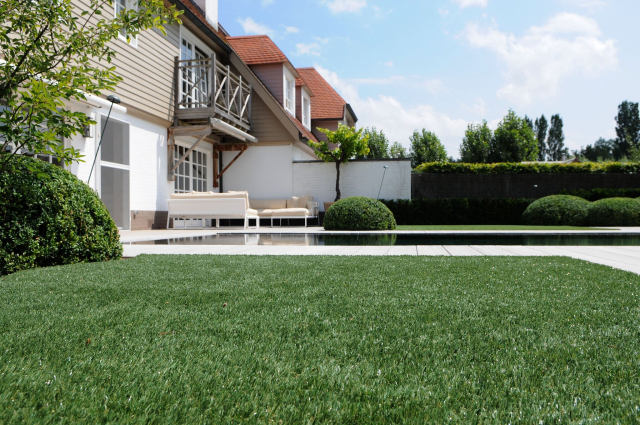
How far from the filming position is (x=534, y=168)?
17.5 m

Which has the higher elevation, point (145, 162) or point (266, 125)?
point (266, 125)

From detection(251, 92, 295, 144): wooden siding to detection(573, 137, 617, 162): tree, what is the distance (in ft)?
234

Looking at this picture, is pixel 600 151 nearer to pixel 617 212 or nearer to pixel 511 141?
pixel 511 141

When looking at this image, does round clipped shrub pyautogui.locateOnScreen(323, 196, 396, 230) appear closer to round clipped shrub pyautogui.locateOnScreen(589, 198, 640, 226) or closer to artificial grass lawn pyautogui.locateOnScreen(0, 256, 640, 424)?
round clipped shrub pyautogui.locateOnScreen(589, 198, 640, 226)

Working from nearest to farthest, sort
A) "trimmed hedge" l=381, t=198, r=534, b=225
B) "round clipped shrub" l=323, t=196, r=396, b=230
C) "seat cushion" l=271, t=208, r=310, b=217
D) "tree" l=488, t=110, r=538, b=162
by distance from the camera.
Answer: "round clipped shrub" l=323, t=196, r=396, b=230, "seat cushion" l=271, t=208, r=310, b=217, "trimmed hedge" l=381, t=198, r=534, b=225, "tree" l=488, t=110, r=538, b=162

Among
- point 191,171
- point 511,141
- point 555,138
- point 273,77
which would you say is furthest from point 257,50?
point 555,138

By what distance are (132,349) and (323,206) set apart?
15.1 m

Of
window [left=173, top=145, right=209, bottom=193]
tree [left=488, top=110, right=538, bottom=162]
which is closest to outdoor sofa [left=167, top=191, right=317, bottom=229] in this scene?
window [left=173, top=145, right=209, bottom=193]

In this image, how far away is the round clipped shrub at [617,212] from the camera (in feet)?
46.3

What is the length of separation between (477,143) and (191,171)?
2792cm

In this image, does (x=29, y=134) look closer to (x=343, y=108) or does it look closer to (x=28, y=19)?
(x=28, y=19)

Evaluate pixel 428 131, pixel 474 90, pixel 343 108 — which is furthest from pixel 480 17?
pixel 428 131

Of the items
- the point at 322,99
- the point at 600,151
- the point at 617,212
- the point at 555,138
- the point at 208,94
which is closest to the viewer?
the point at 208,94

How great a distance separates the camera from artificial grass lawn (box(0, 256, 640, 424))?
1355 millimetres
